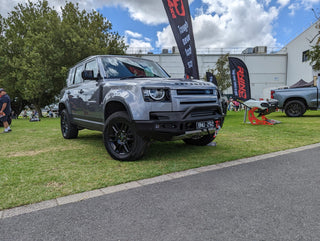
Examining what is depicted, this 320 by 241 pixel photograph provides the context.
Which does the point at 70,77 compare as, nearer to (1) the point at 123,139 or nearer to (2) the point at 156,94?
(1) the point at 123,139

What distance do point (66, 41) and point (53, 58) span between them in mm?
2039

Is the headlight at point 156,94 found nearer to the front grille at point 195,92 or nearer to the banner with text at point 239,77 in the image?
the front grille at point 195,92

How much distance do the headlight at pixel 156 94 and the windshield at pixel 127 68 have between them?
3.31ft

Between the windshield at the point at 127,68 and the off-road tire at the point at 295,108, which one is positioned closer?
the windshield at the point at 127,68

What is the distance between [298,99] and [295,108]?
51 cm

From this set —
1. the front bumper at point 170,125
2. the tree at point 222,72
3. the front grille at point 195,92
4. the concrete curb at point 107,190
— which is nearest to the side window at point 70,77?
the front bumper at point 170,125

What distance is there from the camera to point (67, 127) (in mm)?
6613

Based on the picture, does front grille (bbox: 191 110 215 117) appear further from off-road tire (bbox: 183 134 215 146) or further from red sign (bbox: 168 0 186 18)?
red sign (bbox: 168 0 186 18)

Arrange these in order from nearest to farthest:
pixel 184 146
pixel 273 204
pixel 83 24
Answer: pixel 273 204 → pixel 184 146 → pixel 83 24

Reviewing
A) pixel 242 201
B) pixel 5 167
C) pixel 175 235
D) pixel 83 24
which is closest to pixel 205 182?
pixel 242 201

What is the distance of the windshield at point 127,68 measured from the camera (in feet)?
15.1

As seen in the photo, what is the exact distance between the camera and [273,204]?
2295 millimetres

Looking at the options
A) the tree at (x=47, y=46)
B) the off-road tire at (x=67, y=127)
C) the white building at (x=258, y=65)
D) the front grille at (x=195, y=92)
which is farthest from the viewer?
the white building at (x=258, y=65)

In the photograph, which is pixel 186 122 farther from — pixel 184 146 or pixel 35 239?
pixel 35 239
